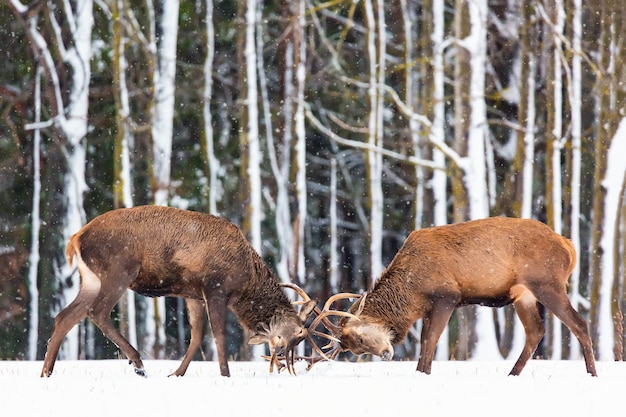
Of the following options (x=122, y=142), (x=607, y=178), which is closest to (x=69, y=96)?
(x=122, y=142)

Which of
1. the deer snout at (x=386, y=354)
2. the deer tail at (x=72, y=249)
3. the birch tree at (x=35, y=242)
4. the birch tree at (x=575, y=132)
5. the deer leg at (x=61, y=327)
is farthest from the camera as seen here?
the birch tree at (x=35, y=242)

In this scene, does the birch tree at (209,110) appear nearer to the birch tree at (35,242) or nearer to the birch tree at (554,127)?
the birch tree at (35,242)

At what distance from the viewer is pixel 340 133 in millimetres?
20094

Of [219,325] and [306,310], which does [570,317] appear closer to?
[306,310]

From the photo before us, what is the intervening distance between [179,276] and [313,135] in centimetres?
1093

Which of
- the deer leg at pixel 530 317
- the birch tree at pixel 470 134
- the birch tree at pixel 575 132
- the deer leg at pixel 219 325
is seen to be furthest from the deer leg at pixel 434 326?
the birch tree at pixel 575 132

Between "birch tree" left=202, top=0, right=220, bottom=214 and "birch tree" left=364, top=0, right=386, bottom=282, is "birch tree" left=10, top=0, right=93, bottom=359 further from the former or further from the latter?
"birch tree" left=364, top=0, right=386, bottom=282

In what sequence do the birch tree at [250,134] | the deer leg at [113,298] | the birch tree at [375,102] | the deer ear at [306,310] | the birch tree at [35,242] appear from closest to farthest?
the deer leg at [113,298] < the deer ear at [306,310] < the birch tree at [250,134] < the birch tree at [375,102] < the birch tree at [35,242]

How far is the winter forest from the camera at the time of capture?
666 inches

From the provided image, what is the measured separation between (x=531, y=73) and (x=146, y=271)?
9.90m

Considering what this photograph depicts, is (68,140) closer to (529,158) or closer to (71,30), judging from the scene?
(71,30)

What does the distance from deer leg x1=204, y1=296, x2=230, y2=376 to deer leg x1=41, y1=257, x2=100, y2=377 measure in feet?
3.68

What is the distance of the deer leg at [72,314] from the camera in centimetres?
985

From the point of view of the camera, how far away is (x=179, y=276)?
406 inches
